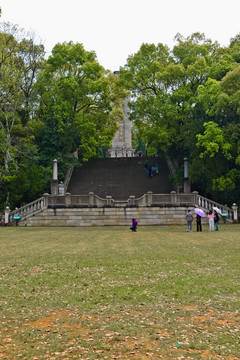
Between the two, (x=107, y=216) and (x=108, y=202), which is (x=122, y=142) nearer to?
(x=108, y=202)

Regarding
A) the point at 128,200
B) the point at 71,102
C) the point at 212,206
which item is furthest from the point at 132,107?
the point at 212,206

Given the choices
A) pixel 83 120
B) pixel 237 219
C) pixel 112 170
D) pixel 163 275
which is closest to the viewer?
pixel 163 275

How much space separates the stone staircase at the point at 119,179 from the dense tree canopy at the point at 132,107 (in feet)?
7.06

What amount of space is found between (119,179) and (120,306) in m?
32.4

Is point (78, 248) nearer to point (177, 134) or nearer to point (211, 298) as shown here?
point (211, 298)

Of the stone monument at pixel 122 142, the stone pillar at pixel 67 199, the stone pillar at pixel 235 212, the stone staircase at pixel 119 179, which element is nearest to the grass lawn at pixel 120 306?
the stone pillar at pixel 235 212

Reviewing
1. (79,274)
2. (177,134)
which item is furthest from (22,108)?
(79,274)

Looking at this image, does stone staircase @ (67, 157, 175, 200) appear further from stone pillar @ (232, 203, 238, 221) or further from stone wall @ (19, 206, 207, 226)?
stone pillar @ (232, 203, 238, 221)

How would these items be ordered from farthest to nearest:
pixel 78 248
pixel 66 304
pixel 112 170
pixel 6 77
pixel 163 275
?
pixel 112 170 < pixel 6 77 < pixel 78 248 < pixel 163 275 < pixel 66 304

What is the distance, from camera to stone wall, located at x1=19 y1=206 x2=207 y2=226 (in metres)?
29.0

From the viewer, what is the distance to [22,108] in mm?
38906

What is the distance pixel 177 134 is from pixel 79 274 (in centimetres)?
2748

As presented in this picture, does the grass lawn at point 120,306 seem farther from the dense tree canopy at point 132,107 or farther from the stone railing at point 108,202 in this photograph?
the dense tree canopy at point 132,107

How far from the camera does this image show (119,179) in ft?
128
